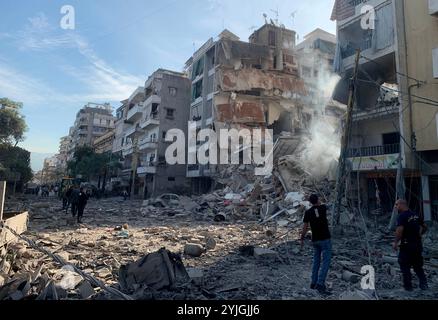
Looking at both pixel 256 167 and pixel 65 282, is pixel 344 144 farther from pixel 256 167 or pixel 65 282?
pixel 256 167

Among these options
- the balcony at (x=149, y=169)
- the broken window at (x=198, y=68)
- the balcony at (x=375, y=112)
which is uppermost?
the broken window at (x=198, y=68)

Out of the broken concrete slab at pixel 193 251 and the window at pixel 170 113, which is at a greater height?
the window at pixel 170 113

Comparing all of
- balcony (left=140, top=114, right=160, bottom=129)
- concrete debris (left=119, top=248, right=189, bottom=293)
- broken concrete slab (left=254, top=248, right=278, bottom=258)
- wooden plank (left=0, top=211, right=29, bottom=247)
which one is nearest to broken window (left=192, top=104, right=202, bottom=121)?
balcony (left=140, top=114, right=160, bottom=129)

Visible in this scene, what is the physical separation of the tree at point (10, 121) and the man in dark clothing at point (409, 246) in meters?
33.3

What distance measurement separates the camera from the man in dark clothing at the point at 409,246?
5418 mm

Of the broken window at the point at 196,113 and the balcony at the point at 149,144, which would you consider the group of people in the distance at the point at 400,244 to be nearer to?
the broken window at the point at 196,113

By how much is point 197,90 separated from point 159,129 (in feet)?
20.8

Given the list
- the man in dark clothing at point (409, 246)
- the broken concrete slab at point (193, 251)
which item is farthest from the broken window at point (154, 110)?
the man in dark clothing at point (409, 246)

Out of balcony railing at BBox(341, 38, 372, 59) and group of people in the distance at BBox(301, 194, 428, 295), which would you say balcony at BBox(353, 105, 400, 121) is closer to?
balcony railing at BBox(341, 38, 372, 59)

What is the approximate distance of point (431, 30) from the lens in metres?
14.4

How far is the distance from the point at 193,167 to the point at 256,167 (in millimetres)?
10094

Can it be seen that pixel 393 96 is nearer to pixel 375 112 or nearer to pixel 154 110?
pixel 375 112
